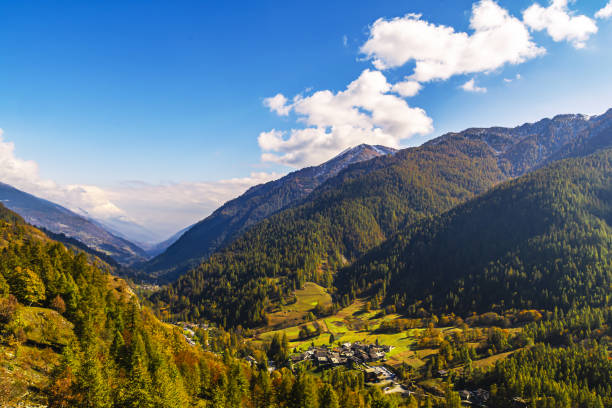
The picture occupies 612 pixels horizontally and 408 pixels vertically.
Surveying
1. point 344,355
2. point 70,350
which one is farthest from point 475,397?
point 70,350

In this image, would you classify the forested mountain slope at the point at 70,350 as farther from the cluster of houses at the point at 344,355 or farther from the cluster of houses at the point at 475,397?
the cluster of houses at the point at 475,397

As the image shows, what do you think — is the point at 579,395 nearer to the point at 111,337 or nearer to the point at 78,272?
the point at 111,337

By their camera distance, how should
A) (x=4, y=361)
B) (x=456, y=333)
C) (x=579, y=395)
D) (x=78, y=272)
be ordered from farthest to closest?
(x=456, y=333), (x=579, y=395), (x=78, y=272), (x=4, y=361)

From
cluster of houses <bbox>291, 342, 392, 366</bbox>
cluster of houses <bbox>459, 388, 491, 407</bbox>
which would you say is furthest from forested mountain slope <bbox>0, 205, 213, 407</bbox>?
cluster of houses <bbox>459, 388, 491, 407</bbox>

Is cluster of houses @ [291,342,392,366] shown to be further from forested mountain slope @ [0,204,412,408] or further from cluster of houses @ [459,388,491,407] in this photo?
forested mountain slope @ [0,204,412,408]

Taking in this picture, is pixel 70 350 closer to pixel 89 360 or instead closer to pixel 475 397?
pixel 89 360

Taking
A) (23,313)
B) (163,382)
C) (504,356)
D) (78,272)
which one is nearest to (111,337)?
(23,313)

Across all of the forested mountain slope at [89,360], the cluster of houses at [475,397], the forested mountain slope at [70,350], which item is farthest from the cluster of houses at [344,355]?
the forested mountain slope at [70,350]

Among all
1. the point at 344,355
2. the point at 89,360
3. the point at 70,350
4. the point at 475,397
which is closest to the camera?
the point at 89,360
